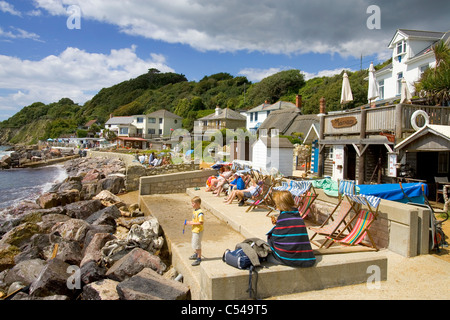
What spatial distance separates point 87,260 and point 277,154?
9878mm

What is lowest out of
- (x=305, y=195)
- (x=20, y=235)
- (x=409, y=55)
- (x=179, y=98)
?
(x=20, y=235)

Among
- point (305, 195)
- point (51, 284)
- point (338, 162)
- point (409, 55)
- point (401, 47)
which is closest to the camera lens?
point (51, 284)

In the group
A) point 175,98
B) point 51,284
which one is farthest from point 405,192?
point 175,98

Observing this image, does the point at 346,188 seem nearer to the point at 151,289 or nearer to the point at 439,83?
the point at 151,289

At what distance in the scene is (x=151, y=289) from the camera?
448 centimetres

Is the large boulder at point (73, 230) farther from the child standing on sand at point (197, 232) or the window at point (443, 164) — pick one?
the window at point (443, 164)

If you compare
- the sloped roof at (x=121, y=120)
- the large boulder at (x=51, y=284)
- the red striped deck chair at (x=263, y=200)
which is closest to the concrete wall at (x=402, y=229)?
the red striped deck chair at (x=263, y=200)

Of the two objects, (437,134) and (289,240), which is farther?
(437,134)

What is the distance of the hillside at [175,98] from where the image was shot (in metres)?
52.5

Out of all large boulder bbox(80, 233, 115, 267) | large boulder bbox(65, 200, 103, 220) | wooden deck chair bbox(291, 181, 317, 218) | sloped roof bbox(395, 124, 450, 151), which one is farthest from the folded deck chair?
large boulder bbox(65, 200, 103, 220)

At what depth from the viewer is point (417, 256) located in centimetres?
524
